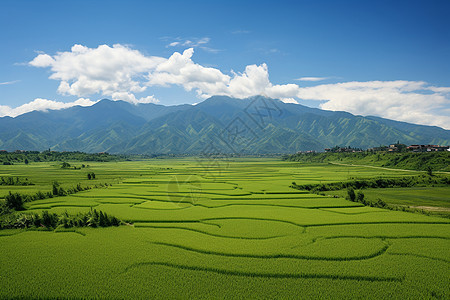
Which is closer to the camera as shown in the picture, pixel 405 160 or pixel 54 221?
pixel 54 221

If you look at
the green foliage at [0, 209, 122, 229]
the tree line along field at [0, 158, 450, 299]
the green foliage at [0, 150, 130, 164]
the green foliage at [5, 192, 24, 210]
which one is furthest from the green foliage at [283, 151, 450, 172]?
the green foliage at [0, 150, 130, 164]

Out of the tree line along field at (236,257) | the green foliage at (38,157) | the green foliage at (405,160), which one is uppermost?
the green foliage at (405,160)

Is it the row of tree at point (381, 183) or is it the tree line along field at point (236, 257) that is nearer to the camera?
the tree line along field at point (236, 257)

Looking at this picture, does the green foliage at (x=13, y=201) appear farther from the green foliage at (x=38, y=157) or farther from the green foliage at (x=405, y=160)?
the green foliage at (x=38, y=157)

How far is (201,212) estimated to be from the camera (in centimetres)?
2825

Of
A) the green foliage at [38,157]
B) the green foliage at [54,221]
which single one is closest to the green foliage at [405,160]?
the green foliage at [54,221]

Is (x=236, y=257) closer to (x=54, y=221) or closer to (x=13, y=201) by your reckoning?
(x=54, y=221)

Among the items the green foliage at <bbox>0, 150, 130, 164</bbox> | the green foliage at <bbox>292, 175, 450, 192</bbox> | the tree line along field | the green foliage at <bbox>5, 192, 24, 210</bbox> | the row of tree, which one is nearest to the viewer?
the tree line along field

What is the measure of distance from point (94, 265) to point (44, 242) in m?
6.44

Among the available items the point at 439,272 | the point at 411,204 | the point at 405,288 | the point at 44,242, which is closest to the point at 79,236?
the point at 44,242

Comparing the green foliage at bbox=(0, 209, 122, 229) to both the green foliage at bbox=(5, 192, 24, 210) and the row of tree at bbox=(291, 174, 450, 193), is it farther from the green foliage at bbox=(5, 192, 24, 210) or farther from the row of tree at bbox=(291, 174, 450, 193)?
the row of tree at bbox=(291, 174, 450, 193)

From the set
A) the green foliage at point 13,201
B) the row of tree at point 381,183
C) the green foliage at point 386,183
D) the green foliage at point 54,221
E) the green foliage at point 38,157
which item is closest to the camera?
the green foliage at point 54,221

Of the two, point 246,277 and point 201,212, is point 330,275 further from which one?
point 201,212

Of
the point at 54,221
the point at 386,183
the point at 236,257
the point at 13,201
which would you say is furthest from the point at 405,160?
the point at 13,201
